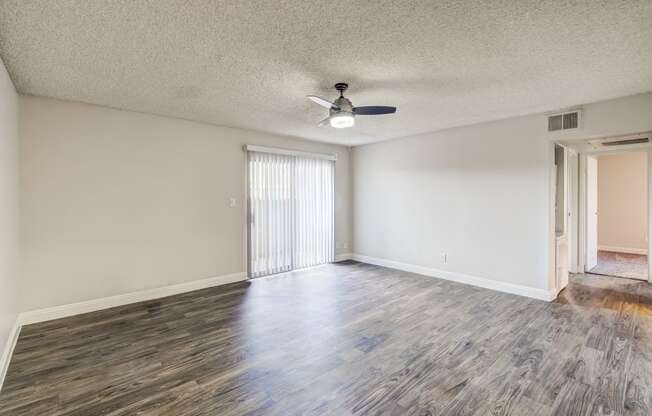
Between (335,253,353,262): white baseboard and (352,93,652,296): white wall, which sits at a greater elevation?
(352,93,652,296): white wall

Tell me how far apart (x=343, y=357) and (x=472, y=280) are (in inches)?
116

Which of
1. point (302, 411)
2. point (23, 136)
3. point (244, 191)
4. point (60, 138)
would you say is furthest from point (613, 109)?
point (23, 136)

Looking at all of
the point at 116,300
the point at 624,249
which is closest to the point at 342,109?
the point at 116,300

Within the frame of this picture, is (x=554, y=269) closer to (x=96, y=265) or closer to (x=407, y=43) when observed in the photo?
(x=407, y=43)

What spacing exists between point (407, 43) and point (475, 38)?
0.46m

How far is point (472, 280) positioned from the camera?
4746 millimetres

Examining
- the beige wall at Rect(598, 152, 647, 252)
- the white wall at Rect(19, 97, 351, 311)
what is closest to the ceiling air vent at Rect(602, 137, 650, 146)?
the beige wall at Rect(598, 152, 647, 252)

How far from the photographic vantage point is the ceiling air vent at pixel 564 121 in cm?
377

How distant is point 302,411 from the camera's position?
198 cm

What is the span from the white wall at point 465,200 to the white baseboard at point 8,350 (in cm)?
509

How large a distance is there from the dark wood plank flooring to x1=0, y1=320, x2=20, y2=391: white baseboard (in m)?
0.05

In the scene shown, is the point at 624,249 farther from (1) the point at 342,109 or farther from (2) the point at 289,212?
(1) the point at 342,109

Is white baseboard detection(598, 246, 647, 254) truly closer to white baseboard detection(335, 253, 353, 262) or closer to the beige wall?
the beige wall

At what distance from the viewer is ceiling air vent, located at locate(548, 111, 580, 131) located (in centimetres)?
377
